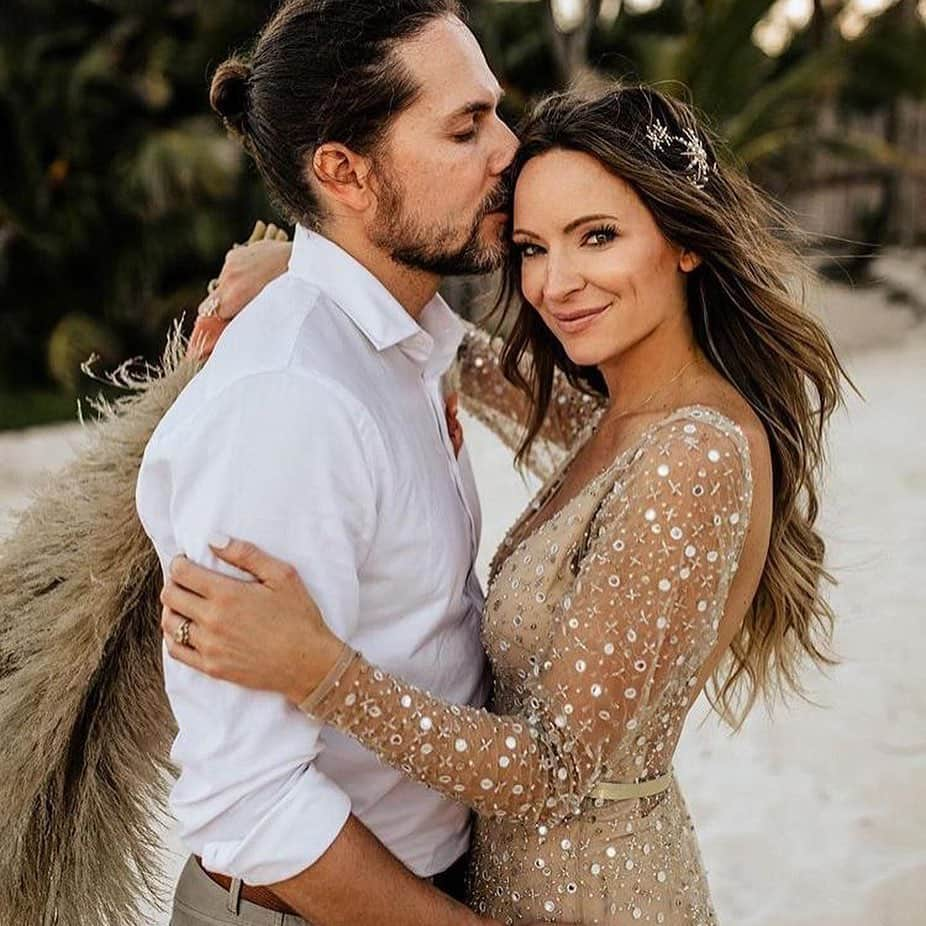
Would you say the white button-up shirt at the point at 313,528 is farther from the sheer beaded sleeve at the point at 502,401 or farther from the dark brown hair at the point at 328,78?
the sheer beaded sleeve at the point at 502,401

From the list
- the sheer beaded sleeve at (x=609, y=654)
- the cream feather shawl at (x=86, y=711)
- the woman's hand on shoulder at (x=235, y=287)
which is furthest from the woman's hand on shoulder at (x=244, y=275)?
the sheer beaded sleeve at (x=609, y=654)

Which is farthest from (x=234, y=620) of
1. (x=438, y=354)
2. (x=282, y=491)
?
(x=438, y=354)

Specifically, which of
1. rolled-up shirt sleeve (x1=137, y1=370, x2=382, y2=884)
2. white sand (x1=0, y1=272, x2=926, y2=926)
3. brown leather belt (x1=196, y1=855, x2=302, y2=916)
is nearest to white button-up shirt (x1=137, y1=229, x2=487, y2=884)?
rolled-up shirt sleeve (x1=137, y1=370, x2=382, y2=884)

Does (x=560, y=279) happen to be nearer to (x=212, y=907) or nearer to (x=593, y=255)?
(x=593, y=255)

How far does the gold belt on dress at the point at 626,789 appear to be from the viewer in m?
1.85

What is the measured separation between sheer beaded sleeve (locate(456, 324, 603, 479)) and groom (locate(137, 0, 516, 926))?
44cm

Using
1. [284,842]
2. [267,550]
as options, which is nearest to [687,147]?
[267,550]

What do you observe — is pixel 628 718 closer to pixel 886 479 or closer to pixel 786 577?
pixel 786 577

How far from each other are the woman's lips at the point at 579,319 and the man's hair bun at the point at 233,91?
23.0 inches

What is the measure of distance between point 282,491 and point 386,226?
0.56 meters

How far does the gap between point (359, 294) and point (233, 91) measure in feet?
1.42

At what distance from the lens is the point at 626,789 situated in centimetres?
187

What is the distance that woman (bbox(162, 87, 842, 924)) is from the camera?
160 centimetres

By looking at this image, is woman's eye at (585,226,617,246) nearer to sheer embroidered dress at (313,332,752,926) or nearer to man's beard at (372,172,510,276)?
man's beard at (372,172,510,276)
